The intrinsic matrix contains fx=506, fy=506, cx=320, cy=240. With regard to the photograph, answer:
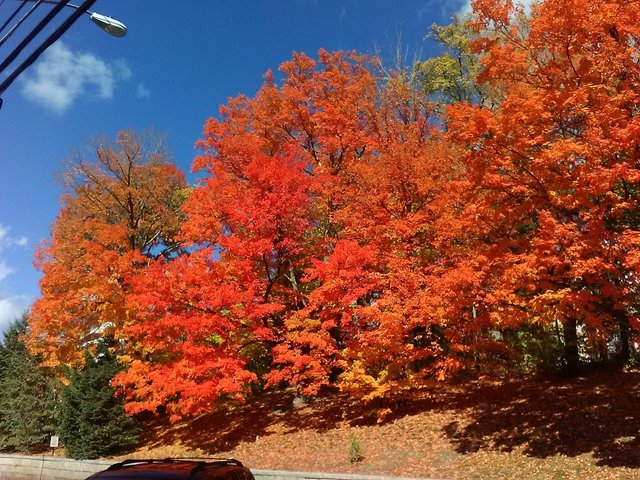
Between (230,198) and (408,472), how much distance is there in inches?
546

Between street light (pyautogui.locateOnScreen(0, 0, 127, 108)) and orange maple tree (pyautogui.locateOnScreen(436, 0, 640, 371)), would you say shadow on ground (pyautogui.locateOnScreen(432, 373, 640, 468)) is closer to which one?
orange maple tree (pyautogui.locateOnScreen(436, 0, 640, 371))

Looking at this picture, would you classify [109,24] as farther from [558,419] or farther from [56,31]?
[558,419]

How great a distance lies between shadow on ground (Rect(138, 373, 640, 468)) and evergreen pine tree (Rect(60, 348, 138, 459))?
1.50 metres

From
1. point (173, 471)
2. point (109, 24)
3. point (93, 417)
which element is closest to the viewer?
point (173, 471)

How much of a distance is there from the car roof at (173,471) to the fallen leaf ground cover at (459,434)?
7.41 meters

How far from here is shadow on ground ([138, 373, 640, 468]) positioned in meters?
11.7

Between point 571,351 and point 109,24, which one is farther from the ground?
point 109,24

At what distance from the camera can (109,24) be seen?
6.78 m

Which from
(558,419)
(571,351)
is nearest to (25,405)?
(558,419)

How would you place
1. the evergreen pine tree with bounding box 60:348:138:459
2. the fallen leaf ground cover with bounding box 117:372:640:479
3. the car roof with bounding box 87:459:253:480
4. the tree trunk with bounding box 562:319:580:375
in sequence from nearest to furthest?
the car roof with bounding box 87:459:253:480 < the fallen leaf ground cover with bounding box 117:372:640:479 < the tree trunk with bounding box 562:319:580:375 < the evergreen pine tree with bounding box 60:348:138:459

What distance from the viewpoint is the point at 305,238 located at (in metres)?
22.0

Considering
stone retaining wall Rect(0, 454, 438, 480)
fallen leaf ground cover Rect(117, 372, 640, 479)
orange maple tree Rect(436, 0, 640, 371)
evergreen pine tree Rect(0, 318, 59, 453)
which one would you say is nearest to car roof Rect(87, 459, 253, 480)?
fallen leaf ground cover Rect(117, 372, 640, 479)

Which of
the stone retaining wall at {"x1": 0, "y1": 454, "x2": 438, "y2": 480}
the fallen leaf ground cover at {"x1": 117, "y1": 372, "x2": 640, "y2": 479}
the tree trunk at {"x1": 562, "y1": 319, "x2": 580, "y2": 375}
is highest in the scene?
the tree trunk at {"x1": 562, "y1": 319, "x2": 580, "y2": 375}

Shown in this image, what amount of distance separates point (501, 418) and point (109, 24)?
1366 centimetres
